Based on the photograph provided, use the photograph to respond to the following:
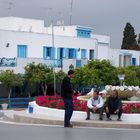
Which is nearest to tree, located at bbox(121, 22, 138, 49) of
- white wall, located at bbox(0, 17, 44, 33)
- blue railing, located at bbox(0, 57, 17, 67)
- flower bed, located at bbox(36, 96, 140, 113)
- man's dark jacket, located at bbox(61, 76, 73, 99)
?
white wall, located at bbox(0, 17, 44, 33)

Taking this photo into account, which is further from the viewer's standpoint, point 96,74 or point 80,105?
point 96,74

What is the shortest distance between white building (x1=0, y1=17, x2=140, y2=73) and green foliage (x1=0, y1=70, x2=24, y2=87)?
7.12ft

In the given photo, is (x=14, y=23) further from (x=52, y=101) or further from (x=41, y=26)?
(x=52, y=101)

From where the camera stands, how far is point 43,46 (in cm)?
5897

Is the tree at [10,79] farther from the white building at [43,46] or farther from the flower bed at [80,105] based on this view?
the flower bed at [80,105]

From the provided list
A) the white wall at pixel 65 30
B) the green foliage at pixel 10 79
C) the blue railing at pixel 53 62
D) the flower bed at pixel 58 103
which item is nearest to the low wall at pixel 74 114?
the flower bed at pixel 58 103

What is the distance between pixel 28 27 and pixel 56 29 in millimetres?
6278

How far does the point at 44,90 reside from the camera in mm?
56281

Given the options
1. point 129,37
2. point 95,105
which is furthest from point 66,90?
point 129,37

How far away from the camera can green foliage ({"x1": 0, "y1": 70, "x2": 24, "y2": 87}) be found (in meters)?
50.1

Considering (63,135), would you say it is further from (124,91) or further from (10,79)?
(10,79)

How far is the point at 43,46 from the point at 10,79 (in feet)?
32.1

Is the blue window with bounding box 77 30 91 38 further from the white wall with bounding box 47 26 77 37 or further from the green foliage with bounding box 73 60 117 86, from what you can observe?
the green foliage with bounding box 73 60 117 86

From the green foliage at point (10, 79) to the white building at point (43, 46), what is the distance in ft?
7.12
